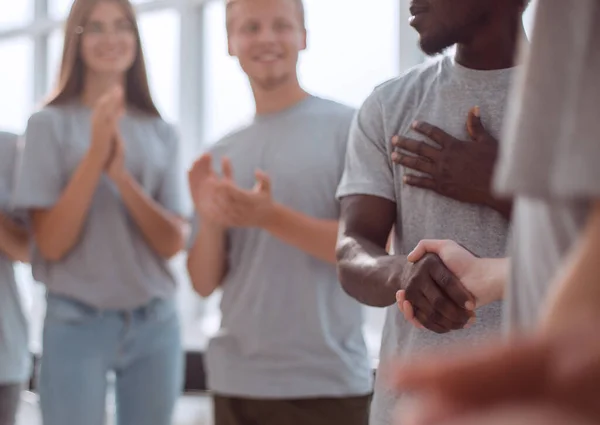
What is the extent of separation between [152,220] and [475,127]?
116 centimetres

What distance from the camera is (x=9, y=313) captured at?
90.0 inches

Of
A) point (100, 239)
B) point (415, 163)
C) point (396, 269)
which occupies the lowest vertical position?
point (100, 239)

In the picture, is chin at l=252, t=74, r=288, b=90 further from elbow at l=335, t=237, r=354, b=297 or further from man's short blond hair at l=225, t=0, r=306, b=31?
elbow at l=335, t=237, r=354, b=297

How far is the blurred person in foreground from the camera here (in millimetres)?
296

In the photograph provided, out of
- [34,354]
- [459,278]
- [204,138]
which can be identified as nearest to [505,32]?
[459,278]

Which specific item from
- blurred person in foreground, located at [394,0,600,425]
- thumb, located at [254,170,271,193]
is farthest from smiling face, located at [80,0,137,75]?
blurred person in foreground, located at [394,0,600,425]

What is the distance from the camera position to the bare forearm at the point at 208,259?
6.03ft

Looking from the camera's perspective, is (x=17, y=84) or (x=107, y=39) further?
(x=17, y=84)

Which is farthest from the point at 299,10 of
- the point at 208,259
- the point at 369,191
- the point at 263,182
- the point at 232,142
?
the point at 369,191

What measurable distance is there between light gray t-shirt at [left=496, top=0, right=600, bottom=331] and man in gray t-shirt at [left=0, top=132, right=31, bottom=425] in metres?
2.03

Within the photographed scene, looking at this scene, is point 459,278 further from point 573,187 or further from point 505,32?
point 573,187

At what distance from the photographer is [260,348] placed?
67.9 inches

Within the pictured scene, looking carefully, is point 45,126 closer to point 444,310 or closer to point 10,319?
point 10,319

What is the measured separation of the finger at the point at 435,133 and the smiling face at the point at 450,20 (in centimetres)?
10
